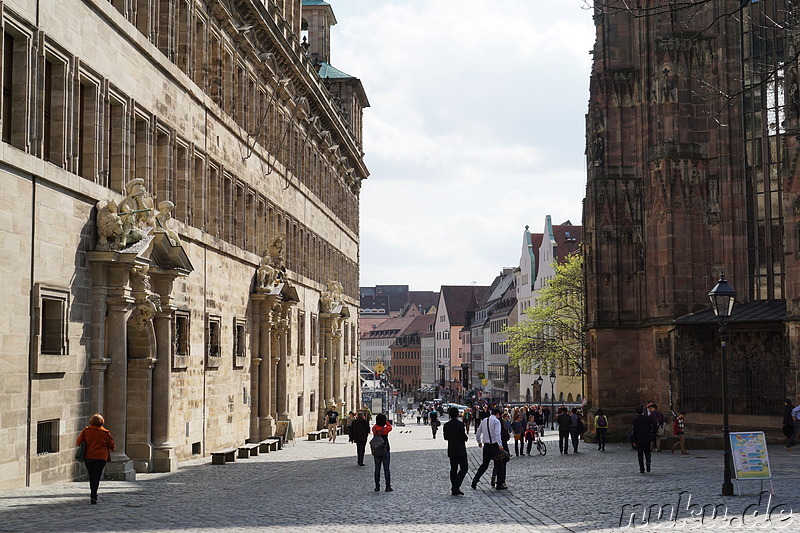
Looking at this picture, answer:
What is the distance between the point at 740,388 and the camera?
33.3 metres

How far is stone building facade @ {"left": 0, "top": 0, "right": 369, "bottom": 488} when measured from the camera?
18.2 meters

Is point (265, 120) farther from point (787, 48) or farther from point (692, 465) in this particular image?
point (692, 465)

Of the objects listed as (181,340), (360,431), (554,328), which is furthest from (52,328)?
(554,328)

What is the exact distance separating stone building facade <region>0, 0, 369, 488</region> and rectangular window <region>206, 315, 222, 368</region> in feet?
0.28

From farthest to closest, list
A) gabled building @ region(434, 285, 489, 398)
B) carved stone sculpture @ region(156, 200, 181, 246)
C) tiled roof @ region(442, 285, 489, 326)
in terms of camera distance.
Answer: tiled roof @ region(442, 285, 489, 326) → gabled building @ region(434, 285, 489, 398) → carved stone sculpture @ region(156, 200, 181, 246)

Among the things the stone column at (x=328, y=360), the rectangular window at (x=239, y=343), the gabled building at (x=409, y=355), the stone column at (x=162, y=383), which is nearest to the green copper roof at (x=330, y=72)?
the stone column at (x=328, y=360)

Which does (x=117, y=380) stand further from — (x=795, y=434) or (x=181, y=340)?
(x=795, y=434)

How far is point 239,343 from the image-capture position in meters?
33.6

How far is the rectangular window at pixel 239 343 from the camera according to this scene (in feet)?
108

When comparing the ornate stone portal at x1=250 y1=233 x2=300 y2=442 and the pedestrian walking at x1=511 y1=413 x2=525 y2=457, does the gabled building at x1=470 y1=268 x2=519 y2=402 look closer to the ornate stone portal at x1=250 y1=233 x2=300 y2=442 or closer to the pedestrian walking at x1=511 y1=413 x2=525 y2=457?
the ornate stone portal at x1=250 y1=233 x2=300 y2=442

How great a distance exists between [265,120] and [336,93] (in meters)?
30.4

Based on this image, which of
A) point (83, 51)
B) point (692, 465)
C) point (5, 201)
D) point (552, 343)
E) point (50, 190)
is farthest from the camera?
point (552, 343)

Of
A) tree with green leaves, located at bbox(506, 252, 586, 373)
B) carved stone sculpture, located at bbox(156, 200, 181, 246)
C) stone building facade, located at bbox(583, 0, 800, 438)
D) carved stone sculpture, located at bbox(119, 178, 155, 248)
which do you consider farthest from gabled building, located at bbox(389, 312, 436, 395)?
carved stone sculpture, located at bbox(119, 178, 155, 248)

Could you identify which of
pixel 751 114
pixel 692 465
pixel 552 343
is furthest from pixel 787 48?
pixel 552 343
